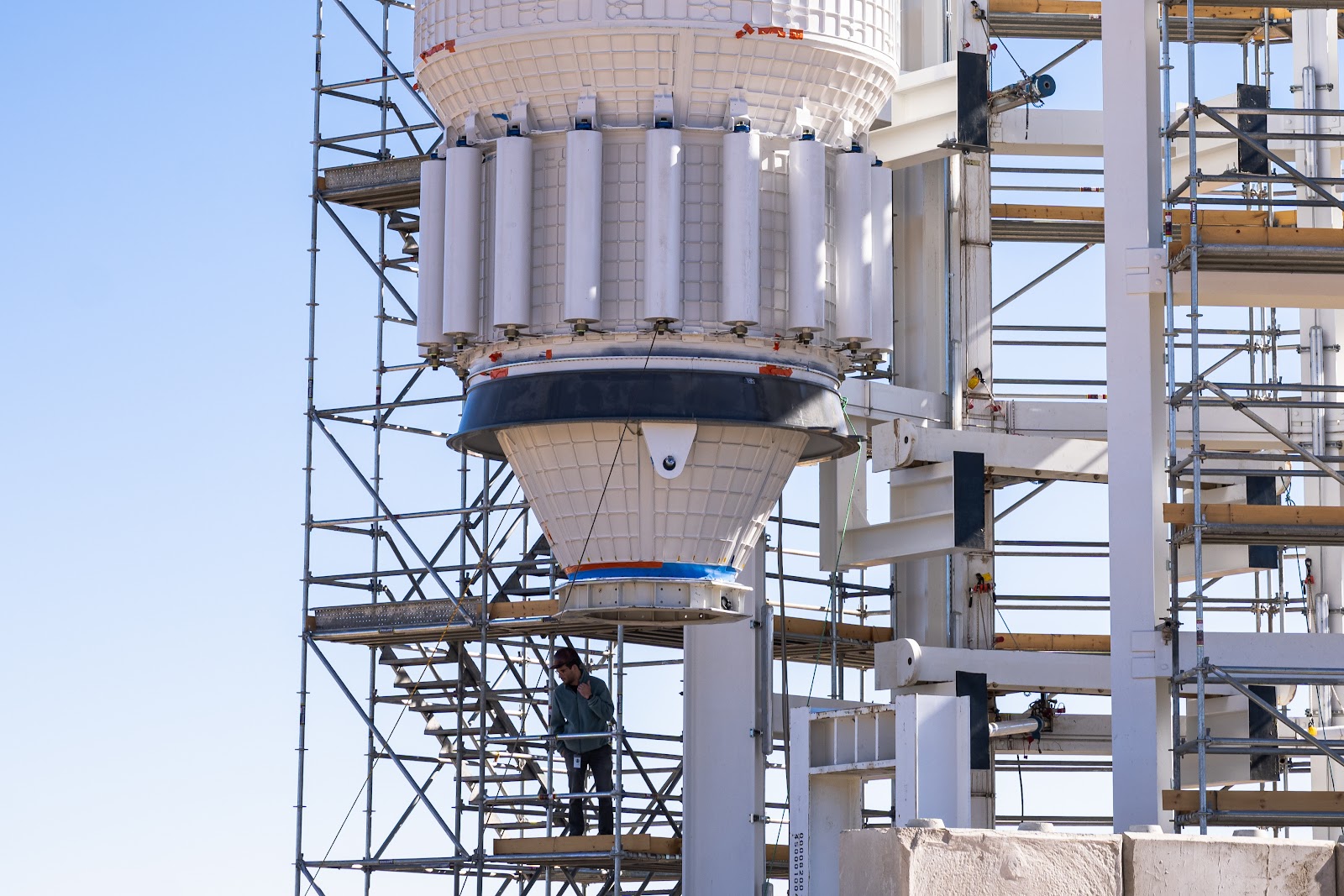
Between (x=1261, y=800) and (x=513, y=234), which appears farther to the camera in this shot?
(x=513, y=234)

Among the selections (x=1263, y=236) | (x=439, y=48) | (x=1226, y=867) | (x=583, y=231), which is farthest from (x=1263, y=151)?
(x=439, y=48)

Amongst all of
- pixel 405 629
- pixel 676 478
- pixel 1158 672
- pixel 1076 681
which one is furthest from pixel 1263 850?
pixel 405 629

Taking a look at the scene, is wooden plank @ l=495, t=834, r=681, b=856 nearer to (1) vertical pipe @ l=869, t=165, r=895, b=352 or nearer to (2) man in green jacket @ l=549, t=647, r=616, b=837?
(2) man in green jacket @ l=549, t=647, r=616, b=837

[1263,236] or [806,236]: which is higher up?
[806,236]

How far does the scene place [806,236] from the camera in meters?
22.9

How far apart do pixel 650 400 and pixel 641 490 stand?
1.04 m

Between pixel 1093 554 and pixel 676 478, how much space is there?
12272mm

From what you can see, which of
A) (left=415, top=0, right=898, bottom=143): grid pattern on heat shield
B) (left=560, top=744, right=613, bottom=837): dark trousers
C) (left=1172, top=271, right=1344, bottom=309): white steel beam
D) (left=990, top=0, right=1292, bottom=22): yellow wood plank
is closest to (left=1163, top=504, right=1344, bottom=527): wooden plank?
(left=1172, top=271, right=1344, bottom=309): white steel beam

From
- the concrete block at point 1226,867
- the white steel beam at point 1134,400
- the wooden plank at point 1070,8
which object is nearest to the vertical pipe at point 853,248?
the white steel beam at point 1134,400

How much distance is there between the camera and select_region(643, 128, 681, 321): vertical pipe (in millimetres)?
22406

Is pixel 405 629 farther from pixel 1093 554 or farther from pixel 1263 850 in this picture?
pixel 1263 850

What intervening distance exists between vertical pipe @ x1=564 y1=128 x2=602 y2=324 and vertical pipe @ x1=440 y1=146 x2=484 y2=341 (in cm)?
133

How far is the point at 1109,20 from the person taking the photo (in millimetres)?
23391

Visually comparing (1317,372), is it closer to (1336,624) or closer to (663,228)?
(1336,624)
